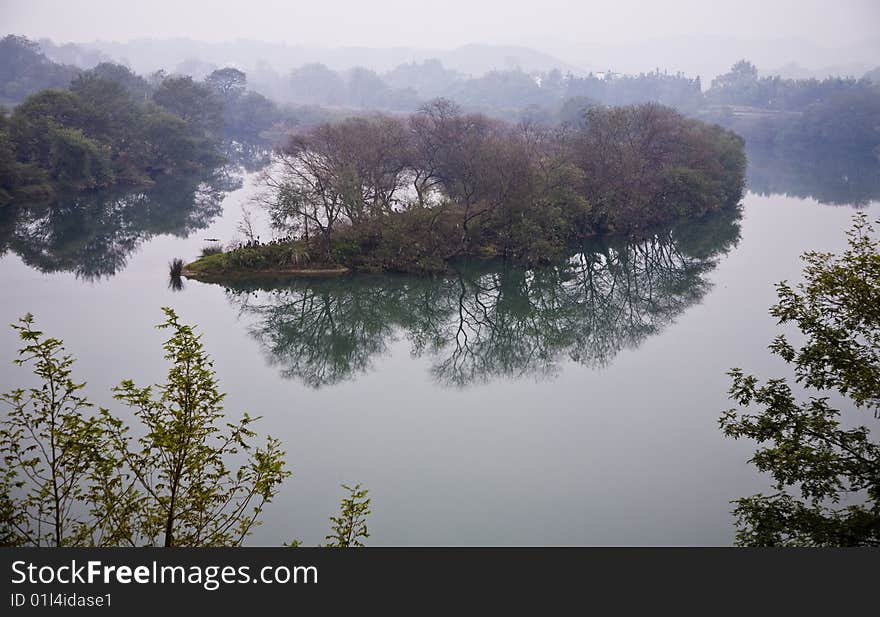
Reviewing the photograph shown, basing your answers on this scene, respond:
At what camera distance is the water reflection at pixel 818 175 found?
5522cm

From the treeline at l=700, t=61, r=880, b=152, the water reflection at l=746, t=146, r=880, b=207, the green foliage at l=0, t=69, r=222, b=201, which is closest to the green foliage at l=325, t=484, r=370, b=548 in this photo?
the green foliage at l=0, t=69, r=222, b=201

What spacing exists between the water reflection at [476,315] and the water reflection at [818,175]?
26374 millimetres

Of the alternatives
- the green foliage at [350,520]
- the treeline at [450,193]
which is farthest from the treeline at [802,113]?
the green foliage at [350,520]

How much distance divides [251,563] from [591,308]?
21.5m

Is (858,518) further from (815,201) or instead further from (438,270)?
(815,201)

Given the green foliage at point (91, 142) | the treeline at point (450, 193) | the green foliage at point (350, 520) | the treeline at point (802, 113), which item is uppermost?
the treeline at point (802, 113)

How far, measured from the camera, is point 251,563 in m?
6.81

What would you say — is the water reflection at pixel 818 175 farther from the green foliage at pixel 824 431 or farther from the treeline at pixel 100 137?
the green foliage at pixel 824 431

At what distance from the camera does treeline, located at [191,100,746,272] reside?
30219 millimetres

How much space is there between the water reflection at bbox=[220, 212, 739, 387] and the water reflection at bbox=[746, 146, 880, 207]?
2637 cm

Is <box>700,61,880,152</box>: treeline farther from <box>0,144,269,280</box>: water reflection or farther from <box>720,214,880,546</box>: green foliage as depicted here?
<box>720,214,880,546</box>: green foliage

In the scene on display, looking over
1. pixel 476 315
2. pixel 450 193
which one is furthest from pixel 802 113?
pixel 476 315

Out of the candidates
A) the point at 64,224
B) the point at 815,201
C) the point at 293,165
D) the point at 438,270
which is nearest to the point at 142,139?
the point at 64,224

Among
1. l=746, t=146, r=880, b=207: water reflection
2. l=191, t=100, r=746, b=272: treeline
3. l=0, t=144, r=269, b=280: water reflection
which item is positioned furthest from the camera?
l=746, t=146, r=880, b=207: water reflection
